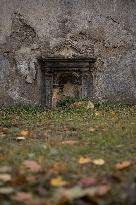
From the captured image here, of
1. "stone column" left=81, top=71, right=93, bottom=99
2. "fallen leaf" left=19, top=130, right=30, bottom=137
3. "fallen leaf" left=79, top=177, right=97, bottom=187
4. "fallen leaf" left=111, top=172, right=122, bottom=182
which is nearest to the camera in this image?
"fallen leaf" left=79, top=177, right=97, bottom=187

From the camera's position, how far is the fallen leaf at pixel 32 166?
10.2ft

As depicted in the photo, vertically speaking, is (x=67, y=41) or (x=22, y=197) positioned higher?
(x=67, y=41)

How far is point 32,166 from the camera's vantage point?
3189 millimetres

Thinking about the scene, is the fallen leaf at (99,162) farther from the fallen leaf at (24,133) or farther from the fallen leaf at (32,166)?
the fallen leaf at (24,133)

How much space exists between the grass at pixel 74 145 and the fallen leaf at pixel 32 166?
51 mm

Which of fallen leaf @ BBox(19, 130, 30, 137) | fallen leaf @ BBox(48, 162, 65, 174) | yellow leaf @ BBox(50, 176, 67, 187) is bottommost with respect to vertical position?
yellow leaf @ BBox(50, 176, 67, 187)

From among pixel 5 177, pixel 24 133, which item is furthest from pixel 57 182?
pixel 24 133

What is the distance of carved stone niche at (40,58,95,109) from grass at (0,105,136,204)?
2004 mm

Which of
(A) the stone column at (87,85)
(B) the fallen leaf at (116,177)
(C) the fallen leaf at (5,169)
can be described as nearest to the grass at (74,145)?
(B) the fallen leaf at (116,177)

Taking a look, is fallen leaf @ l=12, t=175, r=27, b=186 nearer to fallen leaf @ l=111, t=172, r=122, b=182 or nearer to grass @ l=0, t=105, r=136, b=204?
grass @ l=0, t=105, r=136, b=204

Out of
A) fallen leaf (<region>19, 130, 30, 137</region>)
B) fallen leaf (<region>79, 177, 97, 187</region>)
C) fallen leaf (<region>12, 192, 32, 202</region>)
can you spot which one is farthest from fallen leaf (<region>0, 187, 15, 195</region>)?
fallen leaf (<region>19, 130, 30, 137</region>)

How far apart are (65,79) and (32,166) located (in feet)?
20.6

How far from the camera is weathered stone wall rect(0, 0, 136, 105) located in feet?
29.6

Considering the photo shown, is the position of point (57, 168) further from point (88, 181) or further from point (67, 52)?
point (67, 52)
